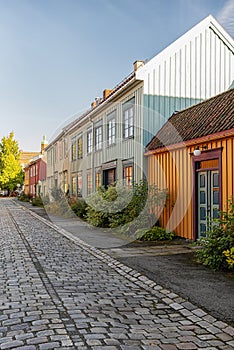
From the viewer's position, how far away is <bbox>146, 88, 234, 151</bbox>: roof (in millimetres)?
10562

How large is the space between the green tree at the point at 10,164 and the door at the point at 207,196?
188 feet

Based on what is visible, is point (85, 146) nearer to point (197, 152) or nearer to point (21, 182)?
point (197, 152)

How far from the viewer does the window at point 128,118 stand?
1564 cm

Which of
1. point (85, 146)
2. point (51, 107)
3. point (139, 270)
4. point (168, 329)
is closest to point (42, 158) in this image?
point (85, 146)

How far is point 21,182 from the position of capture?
6738 cm

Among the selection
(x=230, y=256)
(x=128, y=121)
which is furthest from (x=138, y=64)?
(x=230, y=256)

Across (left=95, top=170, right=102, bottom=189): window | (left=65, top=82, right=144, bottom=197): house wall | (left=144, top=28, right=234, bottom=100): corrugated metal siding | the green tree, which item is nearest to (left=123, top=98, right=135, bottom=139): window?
(left=65, top=82, right=144, bottom=197): house wall

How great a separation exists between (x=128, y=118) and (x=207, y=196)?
249 inches

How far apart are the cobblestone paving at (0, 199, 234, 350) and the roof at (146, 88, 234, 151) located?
184 inches

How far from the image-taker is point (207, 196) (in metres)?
10.9

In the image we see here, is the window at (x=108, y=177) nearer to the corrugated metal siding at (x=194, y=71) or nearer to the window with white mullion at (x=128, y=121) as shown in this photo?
the window with white mullion at (x=128, y=121)

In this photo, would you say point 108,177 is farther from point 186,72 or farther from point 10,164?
point 10,164

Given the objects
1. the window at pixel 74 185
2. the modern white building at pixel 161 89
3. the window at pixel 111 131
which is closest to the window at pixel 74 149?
the window at pixel 74 185

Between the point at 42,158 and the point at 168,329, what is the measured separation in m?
41.5
